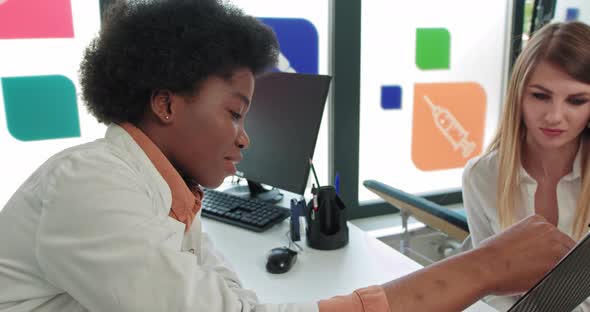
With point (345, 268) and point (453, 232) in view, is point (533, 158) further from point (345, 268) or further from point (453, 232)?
point (345, 268)

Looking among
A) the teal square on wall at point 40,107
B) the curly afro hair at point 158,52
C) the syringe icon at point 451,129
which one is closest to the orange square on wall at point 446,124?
the syringe icon at point 451,129

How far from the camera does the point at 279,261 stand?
3.84 feet

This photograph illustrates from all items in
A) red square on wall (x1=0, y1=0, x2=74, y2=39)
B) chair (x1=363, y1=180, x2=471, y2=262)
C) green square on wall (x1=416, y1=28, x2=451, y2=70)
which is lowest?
chair (x1=363, y1=180, x2=471, y2=262)

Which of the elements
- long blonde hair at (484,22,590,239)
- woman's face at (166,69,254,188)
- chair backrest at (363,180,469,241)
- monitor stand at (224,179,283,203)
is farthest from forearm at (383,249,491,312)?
monitor stand at (224,179,283,203)

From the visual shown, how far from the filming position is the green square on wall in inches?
91.5

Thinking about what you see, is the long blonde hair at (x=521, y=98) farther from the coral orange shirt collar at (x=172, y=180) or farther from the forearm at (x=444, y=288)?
the coral orange shirt collar at (x=172, y=180)

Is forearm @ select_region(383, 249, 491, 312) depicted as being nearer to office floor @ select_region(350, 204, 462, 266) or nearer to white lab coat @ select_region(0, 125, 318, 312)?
white lab coat @ select_region(0, 125, 318, 312)

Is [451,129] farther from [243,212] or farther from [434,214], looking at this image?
[243,212]

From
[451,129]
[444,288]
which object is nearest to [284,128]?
[444,288]

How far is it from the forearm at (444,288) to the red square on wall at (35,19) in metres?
1.62

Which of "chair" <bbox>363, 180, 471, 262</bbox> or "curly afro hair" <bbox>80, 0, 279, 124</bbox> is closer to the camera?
"curly afro hair" <bbox>80, 0, 279, 124</bbox>

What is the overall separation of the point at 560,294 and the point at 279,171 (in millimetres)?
993

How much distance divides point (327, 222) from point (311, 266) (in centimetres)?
15

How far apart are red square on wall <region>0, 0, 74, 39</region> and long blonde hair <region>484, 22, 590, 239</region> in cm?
156
